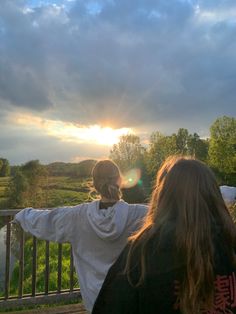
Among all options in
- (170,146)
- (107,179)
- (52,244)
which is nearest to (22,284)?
(107,179)

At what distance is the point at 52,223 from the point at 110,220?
0.44 metres

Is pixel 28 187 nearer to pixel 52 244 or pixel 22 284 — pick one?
pixel 52 244

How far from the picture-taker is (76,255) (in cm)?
295

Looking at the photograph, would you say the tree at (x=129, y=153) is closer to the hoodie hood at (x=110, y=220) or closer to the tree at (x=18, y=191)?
the tree at (x=18, y=191)

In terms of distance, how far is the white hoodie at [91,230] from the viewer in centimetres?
275

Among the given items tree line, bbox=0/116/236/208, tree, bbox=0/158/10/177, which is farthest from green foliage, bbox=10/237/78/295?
tree, bbox=0/158/10/177

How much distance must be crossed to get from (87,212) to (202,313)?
1339 mm

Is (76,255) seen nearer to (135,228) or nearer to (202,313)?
(135,228)

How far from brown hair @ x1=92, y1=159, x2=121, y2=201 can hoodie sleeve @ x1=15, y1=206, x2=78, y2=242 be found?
27 centimetres

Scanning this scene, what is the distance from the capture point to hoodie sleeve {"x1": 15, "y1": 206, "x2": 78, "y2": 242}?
9.43ft

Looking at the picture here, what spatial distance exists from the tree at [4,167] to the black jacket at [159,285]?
2728 centimetres

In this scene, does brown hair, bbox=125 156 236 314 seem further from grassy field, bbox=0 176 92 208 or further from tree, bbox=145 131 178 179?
tree, bbox=145 131 178 179

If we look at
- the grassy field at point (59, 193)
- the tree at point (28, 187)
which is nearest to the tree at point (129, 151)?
the grassy field at point (59, 193)

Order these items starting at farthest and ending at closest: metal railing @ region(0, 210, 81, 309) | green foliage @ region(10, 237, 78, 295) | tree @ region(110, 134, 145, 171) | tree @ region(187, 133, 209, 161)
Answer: tree @ region(187, 133, 209, 161)
tree @ region(110, 134, 145, 171)
green foliage @ region(10, 237, 78, 295)
metal railing @ region(0, 210, 81, 309)
